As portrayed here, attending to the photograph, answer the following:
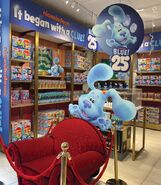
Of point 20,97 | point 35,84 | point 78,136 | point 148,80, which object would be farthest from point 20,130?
point 148,80

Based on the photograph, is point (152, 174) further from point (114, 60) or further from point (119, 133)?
point (114, 60)

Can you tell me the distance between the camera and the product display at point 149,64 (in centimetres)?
575

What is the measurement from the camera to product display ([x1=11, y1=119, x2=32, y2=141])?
372cm

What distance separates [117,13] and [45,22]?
1.91 m

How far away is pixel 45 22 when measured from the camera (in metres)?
4.12

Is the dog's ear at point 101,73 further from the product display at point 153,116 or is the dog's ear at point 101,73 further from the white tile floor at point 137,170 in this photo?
the product display at point 153,116

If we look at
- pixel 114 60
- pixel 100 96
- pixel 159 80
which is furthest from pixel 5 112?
pixel 159 80

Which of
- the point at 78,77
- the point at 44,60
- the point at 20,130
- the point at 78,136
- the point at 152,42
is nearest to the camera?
the point at 78,136

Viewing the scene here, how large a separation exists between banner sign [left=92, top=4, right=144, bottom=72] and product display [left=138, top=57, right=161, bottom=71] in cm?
335

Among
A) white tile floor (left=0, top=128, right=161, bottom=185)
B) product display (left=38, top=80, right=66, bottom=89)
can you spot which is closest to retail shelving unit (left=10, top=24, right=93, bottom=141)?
product display (left=38, top=80, right=66, bottom=89)

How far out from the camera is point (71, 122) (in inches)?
106

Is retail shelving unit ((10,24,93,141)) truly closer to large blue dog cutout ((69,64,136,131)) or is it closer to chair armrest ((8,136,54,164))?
chair armrest ((8,136,54,164))

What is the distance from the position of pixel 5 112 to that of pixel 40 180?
6.33ft

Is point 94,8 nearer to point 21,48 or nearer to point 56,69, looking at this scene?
point 56,69
